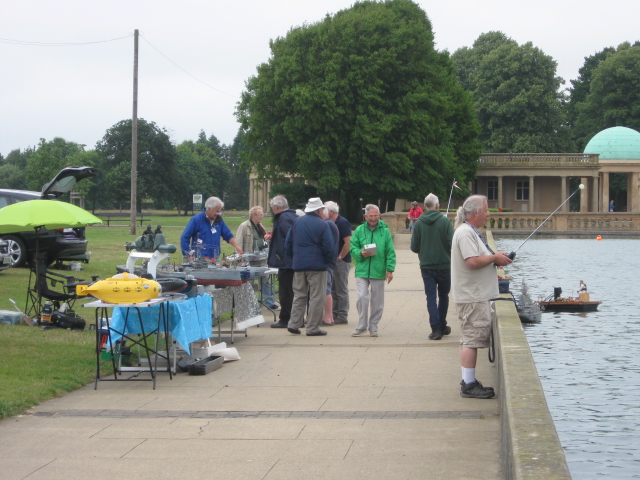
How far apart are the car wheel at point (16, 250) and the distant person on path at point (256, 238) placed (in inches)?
283

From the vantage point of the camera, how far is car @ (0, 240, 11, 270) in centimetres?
2045

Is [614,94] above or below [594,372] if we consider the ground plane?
above

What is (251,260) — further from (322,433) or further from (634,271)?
(634,271)

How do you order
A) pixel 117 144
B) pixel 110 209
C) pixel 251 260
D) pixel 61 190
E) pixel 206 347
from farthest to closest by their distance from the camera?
pixel 110 209, pixel 117 144, pixel 61 190, pixel 251 260, pixel 206 347

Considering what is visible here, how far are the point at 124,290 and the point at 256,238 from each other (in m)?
7.71

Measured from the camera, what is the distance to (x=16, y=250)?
853 inches

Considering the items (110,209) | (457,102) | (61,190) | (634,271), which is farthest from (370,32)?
(110,209)

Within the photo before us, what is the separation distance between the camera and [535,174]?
81.9 m

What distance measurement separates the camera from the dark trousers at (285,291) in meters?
14.1

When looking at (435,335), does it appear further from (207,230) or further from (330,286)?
(207,230)

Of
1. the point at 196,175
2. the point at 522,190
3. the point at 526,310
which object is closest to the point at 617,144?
the point at 522,190

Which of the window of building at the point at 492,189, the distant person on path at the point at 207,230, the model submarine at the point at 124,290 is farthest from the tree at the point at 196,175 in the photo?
the model submarine at the point at 124,290

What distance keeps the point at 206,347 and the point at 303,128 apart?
4382 cm

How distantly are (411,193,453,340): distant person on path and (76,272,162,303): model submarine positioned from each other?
4.35 m
